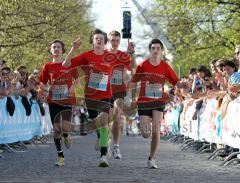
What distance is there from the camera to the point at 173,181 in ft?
33.9

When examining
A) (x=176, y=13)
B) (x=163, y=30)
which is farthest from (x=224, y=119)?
(x=163, y=30)

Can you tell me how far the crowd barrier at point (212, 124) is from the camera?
14511mm

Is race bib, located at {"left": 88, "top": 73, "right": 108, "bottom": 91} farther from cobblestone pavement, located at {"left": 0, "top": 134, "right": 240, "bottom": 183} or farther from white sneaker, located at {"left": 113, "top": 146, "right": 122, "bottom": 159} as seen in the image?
white sneaker, located at {"left": 113, "top": 146, "right": 122, "bottom": 159}

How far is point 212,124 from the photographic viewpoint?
17672 millimetres

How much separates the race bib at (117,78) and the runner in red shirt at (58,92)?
1061 millimetres

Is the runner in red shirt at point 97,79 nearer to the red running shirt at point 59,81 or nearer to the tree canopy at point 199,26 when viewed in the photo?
the red running shirt at point 59,81

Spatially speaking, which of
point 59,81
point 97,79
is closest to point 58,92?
point 59,81

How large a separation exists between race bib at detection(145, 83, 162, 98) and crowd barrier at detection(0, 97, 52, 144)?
515 cm

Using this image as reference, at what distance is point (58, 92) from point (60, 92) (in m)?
0.04

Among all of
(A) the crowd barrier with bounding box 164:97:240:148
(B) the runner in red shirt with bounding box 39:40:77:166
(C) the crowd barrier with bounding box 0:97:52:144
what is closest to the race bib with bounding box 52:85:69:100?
(B) the runner in red shirt with bounding box 39:40:77:166

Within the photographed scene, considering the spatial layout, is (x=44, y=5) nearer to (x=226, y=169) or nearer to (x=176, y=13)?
(x=176, y=13)

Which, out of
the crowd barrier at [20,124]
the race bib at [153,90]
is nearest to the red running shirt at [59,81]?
the race bib at [153,90]

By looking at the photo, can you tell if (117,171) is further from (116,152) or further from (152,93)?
(116,152)

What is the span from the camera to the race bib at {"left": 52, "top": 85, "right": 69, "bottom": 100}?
515 inches
